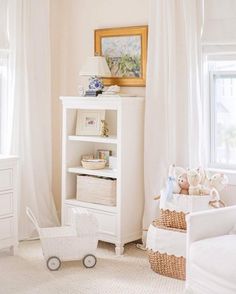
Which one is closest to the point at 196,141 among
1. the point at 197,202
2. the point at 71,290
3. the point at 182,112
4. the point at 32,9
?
the point at 182,112

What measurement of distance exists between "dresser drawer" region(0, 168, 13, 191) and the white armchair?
5.23 ft

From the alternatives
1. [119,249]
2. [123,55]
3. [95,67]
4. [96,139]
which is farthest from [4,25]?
[119,249]

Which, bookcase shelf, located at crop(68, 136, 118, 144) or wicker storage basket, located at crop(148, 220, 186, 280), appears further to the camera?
bookcase shelf, located at crop(68, 136, 118, 144)

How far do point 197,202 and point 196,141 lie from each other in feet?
1.96

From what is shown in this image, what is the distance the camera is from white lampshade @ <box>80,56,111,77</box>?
4398mm

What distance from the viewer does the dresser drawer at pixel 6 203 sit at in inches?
159

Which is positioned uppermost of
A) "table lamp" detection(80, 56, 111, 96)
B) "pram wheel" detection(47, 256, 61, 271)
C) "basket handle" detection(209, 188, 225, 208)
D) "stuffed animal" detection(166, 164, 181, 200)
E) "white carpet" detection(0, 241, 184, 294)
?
"table lamp" detection(80, 56, 111, 96)

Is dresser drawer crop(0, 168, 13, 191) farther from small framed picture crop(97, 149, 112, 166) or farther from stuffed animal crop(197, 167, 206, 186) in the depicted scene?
stuffed animal crop(197, 167, 206, 186)

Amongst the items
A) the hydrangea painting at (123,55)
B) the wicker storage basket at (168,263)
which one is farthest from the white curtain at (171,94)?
the wicker storage basket at (168,263)

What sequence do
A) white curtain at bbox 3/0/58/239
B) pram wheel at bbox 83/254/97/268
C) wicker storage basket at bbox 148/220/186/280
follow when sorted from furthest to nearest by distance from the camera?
white curtain at bbox 3/0/58/239
pram wheel at bbox 83/254/97/268
wicker storage basket at bbox 148/220/186/280

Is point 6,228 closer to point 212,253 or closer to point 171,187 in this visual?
point 171,187

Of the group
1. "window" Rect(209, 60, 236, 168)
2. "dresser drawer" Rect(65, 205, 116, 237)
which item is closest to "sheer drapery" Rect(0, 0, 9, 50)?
"dresser drawer" Rect(65, 205, 116, 237)

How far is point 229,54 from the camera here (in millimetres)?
3975

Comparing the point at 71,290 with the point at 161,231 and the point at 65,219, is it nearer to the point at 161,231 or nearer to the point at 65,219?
the point at 161,231
